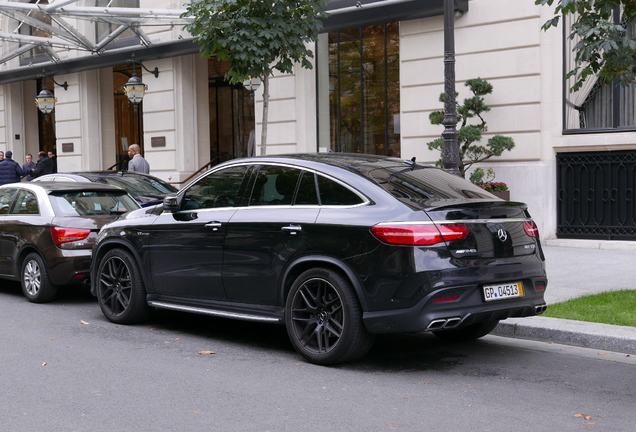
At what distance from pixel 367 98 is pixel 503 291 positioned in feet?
39.7

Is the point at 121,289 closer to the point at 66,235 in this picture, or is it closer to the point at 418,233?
the point at 66,235

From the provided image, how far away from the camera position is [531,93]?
1482 cm

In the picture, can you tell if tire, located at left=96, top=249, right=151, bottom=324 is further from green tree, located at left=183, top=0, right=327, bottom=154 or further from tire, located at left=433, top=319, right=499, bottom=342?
green tree, located at left=183, top=0, right=327, bottom=154

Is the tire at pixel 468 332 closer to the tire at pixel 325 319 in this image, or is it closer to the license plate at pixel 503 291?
the license plate at pixel 503 291

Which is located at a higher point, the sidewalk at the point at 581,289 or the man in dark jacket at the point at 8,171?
the man in dark jacket at the point at 8,171

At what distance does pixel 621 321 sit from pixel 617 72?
2.72m

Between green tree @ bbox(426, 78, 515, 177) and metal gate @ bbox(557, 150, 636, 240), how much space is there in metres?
1.30

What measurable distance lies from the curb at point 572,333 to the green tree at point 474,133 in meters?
6.82

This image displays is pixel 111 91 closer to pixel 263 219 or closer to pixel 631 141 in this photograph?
pixel 631 141

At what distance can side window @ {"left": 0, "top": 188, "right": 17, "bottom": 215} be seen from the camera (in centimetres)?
1090

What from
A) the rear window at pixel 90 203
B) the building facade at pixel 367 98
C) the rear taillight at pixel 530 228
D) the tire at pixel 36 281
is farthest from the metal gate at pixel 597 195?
the tire at pixel 36 281

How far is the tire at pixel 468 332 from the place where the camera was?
7.39m

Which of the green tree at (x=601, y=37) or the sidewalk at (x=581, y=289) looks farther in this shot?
the green tree at (x=601, y=37)

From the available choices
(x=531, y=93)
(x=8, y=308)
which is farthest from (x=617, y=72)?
(x=8, y=308)
